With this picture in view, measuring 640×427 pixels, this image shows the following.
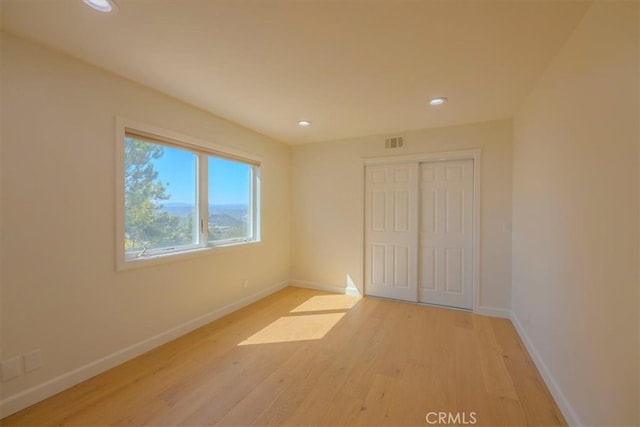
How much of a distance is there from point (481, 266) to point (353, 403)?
247 centimetres

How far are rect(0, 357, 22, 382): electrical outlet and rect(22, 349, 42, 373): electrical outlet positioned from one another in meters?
0.03

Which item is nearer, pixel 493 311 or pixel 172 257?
pixel 172 257

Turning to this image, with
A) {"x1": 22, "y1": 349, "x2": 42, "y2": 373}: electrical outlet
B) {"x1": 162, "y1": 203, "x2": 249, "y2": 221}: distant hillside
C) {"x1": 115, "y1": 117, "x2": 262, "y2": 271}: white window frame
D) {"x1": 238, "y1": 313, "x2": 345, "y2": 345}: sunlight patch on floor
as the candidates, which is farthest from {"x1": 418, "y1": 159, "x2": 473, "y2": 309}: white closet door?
{"x1": 22, "y1": 349, "x2": 42, "y2": 373}: electrical outlet

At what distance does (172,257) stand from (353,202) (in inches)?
102

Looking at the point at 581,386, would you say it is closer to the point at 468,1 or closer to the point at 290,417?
the point at 290,417

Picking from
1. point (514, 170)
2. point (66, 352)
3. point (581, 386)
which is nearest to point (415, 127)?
Result: point (514, 170)

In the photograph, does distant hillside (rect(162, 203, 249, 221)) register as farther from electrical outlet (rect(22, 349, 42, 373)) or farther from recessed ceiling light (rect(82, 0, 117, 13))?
recessed ceiling light (rect(82, 0, 117, 13))

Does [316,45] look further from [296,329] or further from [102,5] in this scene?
[296,329]

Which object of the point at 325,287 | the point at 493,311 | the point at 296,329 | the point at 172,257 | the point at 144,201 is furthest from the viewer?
the point at 325,287

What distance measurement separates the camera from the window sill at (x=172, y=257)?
7.70 ft

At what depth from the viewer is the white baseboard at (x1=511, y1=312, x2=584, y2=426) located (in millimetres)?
1629

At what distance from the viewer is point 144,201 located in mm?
Answer: 2537

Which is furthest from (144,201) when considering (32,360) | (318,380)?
(318,380)

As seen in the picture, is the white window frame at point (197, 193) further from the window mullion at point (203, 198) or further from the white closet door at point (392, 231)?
the white closet door at point (392, 231)
